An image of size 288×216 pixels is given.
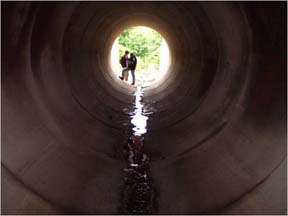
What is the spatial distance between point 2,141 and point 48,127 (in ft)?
2.37

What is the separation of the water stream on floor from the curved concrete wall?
120 millimetres

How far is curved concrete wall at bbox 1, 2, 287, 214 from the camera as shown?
4336mm

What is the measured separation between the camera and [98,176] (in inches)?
211

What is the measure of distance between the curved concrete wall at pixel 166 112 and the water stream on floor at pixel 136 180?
0.12 metres

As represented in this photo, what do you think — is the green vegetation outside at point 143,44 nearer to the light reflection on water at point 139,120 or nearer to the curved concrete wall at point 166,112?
the light reflection on water at point 139,120

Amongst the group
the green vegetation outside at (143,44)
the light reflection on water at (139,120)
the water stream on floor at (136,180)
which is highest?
the green vegetation outside at (143,44)

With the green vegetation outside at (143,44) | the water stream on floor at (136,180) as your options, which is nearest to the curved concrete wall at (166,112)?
the water stream on floor at (136,180)

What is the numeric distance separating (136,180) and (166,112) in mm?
1436

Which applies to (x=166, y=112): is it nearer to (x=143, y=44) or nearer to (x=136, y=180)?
(x=136, y=180)

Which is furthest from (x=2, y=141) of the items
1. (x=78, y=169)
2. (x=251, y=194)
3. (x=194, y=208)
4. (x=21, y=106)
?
(x=251, y=194)

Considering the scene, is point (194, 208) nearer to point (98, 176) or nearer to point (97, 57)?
point (98, 176)

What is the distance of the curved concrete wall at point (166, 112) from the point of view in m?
4.34

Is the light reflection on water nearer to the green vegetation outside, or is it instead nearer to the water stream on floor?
the water stream on floor

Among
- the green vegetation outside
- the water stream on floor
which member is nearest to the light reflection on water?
the water stream on floor
